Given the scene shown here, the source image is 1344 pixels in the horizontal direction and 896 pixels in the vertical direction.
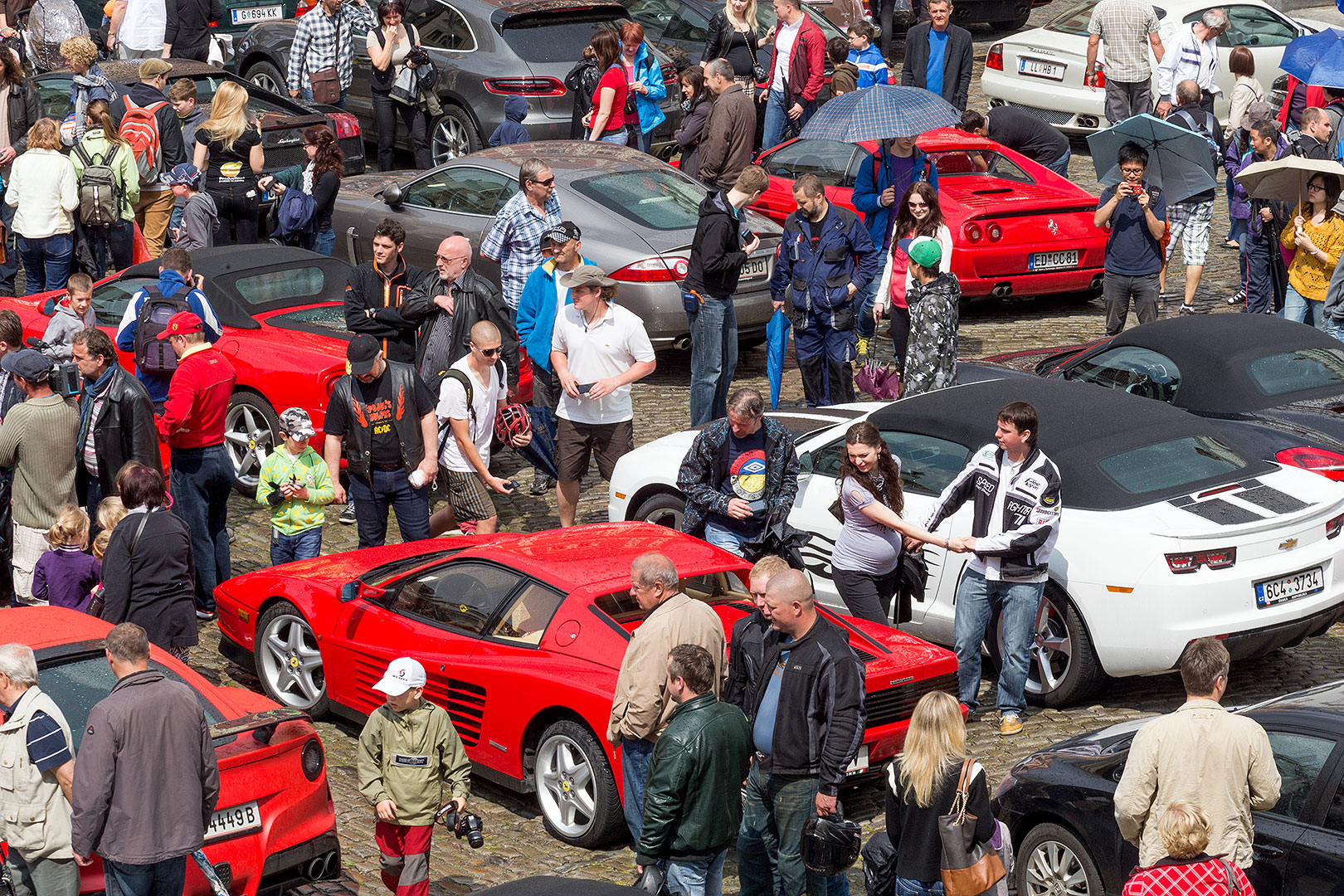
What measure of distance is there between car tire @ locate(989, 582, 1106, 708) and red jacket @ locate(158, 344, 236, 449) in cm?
484

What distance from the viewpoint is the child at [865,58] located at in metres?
18.0

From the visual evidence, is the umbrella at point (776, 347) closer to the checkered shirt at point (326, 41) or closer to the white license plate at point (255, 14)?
the checkered shirt at point (326, 41)

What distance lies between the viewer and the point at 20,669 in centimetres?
640

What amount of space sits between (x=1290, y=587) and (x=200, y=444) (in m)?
6.39

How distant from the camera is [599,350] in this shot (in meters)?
10.7

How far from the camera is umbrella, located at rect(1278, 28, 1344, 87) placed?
14.9 m

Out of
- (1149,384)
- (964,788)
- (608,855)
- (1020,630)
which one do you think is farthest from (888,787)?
(1149,384)

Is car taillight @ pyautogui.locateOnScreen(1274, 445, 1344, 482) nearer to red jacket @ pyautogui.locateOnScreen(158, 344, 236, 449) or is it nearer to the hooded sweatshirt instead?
red jacket @ pyautogui.locateOnScreen(158, 344, 236, 449)

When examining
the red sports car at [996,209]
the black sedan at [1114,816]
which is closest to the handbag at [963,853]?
the black sedan at [1114,816]

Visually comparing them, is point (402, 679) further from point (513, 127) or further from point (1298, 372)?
point (513, 127)

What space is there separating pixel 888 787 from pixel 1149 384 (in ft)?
19.0

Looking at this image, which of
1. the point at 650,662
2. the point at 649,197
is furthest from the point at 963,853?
the point at 649,197

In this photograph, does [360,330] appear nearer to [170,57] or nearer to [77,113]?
[77,113]

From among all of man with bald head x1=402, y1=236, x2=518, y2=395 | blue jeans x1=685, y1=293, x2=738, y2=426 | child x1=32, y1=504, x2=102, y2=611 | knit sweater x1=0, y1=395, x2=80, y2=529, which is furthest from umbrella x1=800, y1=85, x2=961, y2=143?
child x1=32, y1=504, x2=102, y2=611
